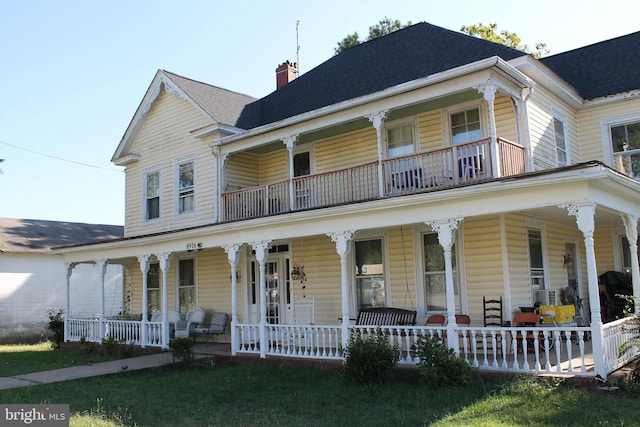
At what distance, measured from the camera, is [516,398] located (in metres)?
8.43

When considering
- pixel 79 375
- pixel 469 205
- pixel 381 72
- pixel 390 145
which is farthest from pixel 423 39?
pixel 79 375

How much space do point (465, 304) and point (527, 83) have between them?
4.86 meters

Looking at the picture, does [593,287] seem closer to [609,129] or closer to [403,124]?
[403,124]

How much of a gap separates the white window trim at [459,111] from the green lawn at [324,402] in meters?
5.62

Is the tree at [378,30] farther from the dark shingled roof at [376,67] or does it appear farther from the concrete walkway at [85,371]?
the concrete walkway at [85,371]

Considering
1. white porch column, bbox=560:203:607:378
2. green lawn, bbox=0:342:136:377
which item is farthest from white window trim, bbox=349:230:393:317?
green lawn, bbox=0:342:136:377

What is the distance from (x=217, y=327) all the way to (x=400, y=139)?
7.76 m

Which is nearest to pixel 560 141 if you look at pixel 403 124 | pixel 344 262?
pixel 403 124

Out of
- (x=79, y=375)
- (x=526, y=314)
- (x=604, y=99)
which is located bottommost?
(x=79, y=375)

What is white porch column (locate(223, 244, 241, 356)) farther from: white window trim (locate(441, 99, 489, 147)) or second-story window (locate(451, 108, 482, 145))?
second-story window (locate(451, 108, 482, 145))

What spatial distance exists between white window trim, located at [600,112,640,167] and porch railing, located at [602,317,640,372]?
18.0 ft

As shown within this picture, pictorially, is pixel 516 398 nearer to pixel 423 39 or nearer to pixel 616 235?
pixel 616 235

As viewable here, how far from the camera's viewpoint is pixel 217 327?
1695 cm

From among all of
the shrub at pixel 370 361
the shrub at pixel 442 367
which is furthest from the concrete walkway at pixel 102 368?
the shrub at pixel 442 367
